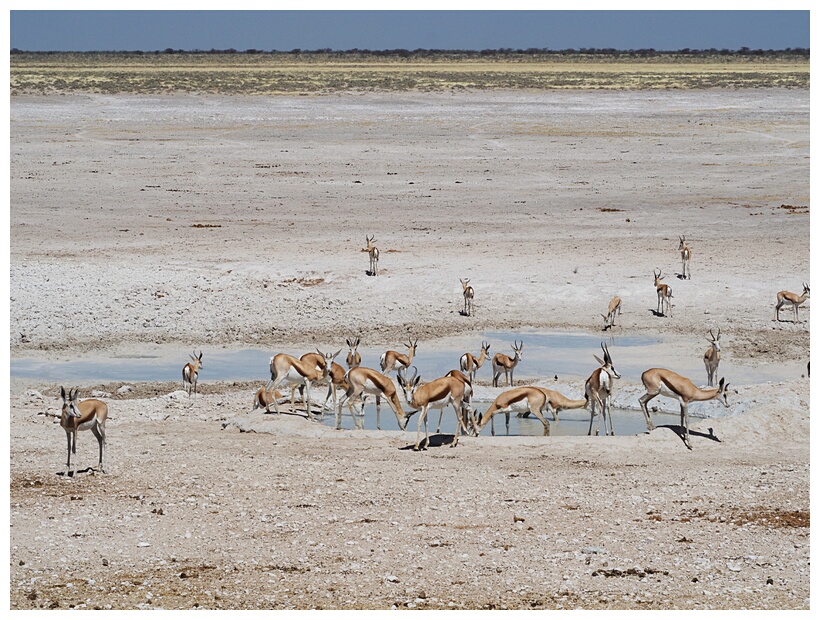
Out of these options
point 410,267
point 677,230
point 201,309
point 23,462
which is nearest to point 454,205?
point 677,230

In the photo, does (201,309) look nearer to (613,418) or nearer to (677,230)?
(613,418)

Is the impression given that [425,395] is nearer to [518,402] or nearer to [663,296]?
[518,402]

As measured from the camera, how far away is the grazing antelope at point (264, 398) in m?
14.8

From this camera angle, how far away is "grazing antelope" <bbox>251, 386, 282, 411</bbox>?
48.6 ft

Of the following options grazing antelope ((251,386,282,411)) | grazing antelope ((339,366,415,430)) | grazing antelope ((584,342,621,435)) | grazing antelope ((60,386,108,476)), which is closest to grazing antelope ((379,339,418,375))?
grazing antelope ((251,386,282,411))

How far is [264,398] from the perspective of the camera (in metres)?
14.9

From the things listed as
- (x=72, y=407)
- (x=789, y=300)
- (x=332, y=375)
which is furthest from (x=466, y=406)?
(x=789, y=300)

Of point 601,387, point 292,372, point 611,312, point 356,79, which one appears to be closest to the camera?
point 601,387

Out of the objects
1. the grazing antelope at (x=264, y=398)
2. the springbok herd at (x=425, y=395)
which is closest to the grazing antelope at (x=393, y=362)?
the springbok herd at (x=425, y=395)

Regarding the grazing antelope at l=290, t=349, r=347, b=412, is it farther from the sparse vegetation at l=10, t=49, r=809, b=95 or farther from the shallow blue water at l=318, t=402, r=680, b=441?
the sparse vegetation at l=10, t=49, r=809, b=95

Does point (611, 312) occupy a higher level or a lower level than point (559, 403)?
higher

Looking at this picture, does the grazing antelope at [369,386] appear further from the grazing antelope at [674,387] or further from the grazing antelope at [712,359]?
the grazing antelope at [712,359]

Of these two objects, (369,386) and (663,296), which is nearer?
(369,386)

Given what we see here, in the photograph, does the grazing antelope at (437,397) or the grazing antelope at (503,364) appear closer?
the grazing antelope at (437,397)
